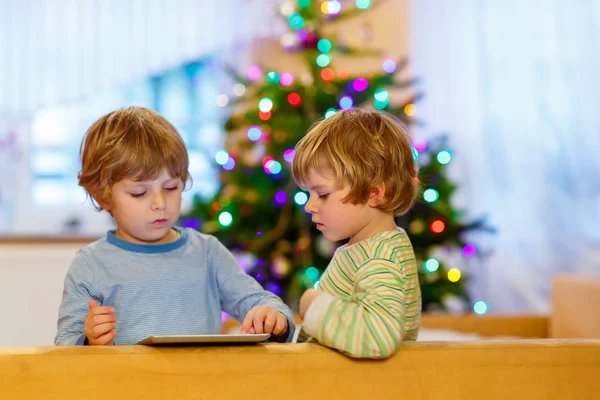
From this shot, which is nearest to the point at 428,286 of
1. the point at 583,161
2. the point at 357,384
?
the point at 583,161

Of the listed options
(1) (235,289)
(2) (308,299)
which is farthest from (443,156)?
(2) (308,299)

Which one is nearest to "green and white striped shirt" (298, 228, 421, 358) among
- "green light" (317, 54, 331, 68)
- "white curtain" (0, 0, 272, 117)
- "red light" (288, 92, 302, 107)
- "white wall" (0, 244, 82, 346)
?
"red light" (288, 92, 302, 107)

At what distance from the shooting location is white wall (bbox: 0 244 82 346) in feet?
9.98

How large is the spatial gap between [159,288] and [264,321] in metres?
0.22

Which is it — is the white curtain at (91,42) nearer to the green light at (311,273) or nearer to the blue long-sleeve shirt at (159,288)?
the green light at (311,273)

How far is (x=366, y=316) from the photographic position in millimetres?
1083

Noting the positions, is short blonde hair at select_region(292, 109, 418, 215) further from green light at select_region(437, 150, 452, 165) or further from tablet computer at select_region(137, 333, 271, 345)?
green light at select_region(437, 150, 452, 165)

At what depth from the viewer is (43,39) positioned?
3502 millimetres

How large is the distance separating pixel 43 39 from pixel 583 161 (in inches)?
97.3

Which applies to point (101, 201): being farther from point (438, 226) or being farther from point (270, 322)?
point (438, 226)

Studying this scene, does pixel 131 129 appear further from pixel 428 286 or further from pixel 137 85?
pixel 137 85

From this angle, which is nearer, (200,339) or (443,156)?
(200,339)

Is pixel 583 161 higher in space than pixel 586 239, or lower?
higher

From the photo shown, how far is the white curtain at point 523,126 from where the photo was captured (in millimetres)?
3217
